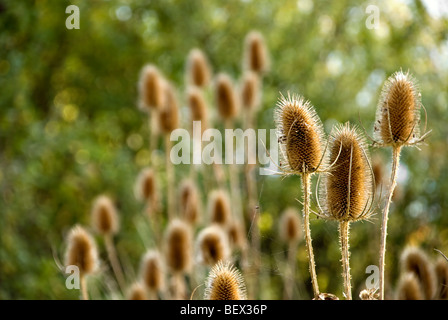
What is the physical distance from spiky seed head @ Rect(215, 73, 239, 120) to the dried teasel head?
→ 154 centimetres

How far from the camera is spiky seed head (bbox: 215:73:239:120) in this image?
2414 millimetres

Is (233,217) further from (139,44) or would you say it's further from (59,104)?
(59,104)

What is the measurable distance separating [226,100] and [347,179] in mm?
1622

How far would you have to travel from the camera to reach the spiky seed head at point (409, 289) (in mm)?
1092

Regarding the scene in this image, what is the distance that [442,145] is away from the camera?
3129 mm

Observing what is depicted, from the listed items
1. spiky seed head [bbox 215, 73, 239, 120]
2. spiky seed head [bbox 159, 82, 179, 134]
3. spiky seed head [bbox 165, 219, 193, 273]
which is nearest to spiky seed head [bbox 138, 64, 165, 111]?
spiky seed head [bbox 159, 82, 179, 134]

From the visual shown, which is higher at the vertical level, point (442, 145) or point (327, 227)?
point (442, 145)

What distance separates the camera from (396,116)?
87 centimetres

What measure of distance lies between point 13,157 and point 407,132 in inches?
133

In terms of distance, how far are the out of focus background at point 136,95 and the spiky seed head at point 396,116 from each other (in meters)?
1.45

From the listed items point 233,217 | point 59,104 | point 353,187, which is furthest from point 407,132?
point 59,104

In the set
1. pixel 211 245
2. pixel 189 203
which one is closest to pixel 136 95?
pixel 189 203

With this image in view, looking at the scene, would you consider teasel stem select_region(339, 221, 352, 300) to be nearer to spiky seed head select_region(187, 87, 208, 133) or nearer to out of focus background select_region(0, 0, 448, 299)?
out of focus background select_region(0, 0, 448, 299)

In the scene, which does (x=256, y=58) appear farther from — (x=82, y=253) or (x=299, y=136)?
(x=299, y=136)
